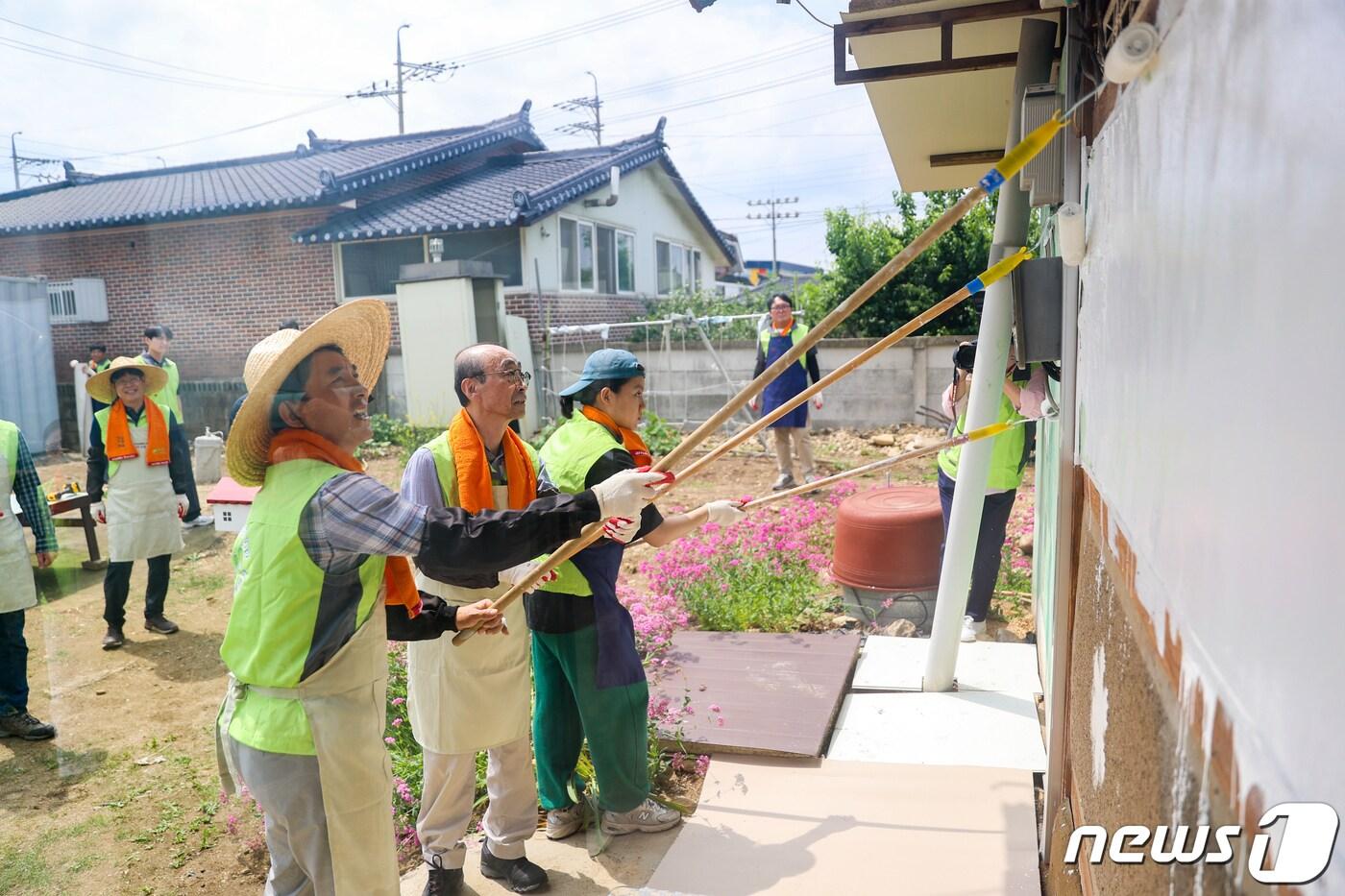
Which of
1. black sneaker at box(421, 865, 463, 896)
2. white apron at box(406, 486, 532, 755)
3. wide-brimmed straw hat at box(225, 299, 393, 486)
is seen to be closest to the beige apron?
wide-brimmed straw hat at box(225, 299, 393, 486)

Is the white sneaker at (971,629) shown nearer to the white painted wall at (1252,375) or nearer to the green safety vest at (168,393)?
the white painted wall at (1252,375)

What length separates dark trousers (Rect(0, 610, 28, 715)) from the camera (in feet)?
15.6

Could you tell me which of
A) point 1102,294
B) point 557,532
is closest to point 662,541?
point 557,532

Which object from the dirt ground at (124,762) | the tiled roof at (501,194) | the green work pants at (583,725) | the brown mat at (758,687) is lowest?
the dirt ground at (124,762)

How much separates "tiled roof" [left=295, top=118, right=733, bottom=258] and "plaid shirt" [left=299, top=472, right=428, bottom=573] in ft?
41.8

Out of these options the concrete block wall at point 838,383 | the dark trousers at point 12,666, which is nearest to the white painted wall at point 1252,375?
the dark trousers at point 12,666

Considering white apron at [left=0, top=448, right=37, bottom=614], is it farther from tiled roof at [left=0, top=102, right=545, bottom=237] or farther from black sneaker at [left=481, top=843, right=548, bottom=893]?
tiled roof at [left=0, top=102, right=545, bottom=237]

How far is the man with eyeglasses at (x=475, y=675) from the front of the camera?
3004 millimetres

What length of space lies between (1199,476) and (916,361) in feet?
34.7

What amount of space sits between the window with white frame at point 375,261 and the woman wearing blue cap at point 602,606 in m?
13.0

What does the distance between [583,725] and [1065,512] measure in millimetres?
1748

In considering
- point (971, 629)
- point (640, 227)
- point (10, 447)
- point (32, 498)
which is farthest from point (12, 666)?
point (640, 227)

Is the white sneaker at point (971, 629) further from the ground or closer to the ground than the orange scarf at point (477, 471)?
closer to the ground

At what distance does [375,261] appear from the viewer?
15.6 m
